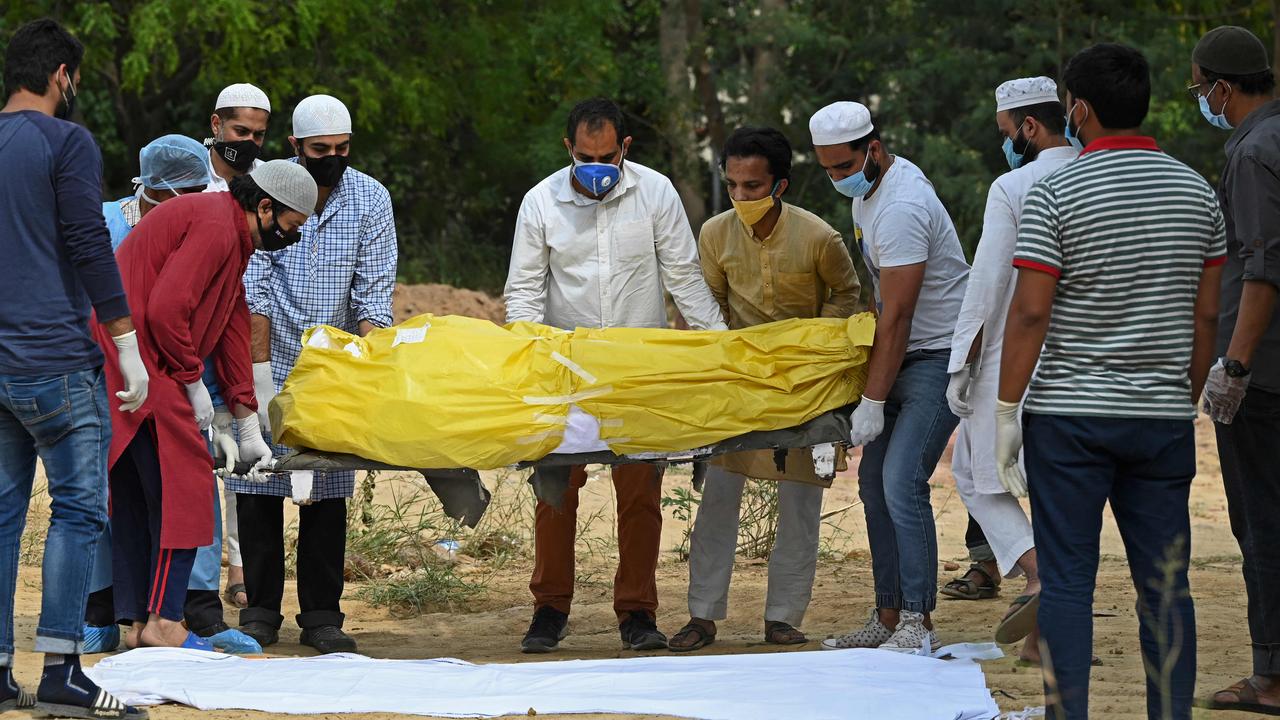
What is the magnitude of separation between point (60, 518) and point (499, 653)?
198cm

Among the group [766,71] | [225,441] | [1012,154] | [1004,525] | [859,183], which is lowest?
[1004,525]

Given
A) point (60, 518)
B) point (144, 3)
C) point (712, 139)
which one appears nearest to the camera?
point (60, 518)

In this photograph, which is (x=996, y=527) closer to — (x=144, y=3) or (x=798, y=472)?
(x=798, y=472)

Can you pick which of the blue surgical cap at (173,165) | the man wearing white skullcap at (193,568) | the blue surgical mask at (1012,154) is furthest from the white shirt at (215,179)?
the blue surgical mask at (1012,154)

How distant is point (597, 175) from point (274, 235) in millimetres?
1228

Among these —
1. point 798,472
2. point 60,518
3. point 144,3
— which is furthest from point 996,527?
point 144,3

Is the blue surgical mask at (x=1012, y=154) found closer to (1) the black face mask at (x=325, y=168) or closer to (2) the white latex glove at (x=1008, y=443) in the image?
(2) the white latex glove at (x=1008, y=443)

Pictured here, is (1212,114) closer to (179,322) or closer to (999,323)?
(999,323)

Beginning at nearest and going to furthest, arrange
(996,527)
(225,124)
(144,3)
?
(996,527), (225,124), (144,3)

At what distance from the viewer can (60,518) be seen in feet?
14.2

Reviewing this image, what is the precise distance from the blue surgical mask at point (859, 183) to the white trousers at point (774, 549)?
3.89 feet

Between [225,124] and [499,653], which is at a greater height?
[225,124]

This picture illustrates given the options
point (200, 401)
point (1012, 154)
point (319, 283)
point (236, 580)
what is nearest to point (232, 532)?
point (236, 580)

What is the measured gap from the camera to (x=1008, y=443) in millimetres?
3922
